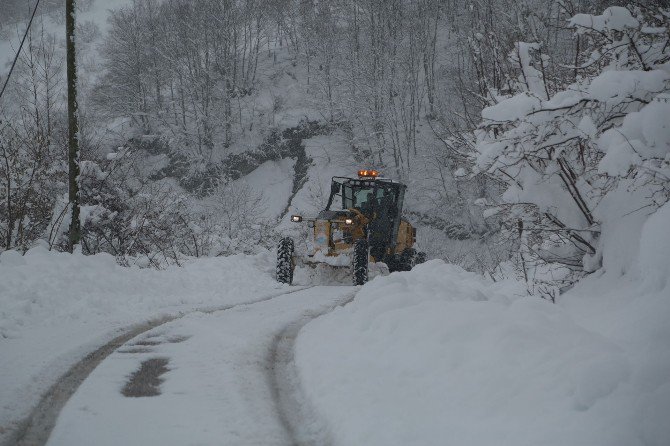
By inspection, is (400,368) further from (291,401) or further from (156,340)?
(156,340)

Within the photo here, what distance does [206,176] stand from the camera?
103 ft

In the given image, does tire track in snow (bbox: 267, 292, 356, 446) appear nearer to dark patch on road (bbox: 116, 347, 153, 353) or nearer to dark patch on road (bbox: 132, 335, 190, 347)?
dark patch on road (bbox: 132, 335, 190, 347)

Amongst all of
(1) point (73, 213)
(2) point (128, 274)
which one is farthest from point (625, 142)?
(1) point (73, 213)

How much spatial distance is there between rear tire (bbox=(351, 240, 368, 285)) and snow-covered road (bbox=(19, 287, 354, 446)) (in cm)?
579

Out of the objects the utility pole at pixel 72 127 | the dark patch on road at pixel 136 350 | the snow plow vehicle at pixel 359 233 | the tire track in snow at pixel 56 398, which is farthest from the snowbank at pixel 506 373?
the utility pole at pixel 72 127

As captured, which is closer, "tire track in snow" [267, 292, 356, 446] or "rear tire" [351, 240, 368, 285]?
"tire track in snow" [267, 292, 356, 446]

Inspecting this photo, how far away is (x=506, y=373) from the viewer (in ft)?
10.6

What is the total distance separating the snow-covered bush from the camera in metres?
4.04

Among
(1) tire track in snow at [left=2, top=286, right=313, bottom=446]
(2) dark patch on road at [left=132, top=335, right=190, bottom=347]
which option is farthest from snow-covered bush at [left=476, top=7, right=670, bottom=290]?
(1) tire track in snow at [left=2, top=286, right=313, bottom=446]

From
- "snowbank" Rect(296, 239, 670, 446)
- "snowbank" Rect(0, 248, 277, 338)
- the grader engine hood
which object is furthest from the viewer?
the grader engine hood

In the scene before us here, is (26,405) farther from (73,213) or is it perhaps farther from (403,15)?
(403,15)

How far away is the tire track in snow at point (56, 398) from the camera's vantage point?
2.99 meters

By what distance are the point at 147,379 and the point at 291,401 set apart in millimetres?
1245

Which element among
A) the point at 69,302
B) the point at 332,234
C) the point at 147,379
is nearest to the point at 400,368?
the point at 147,379
